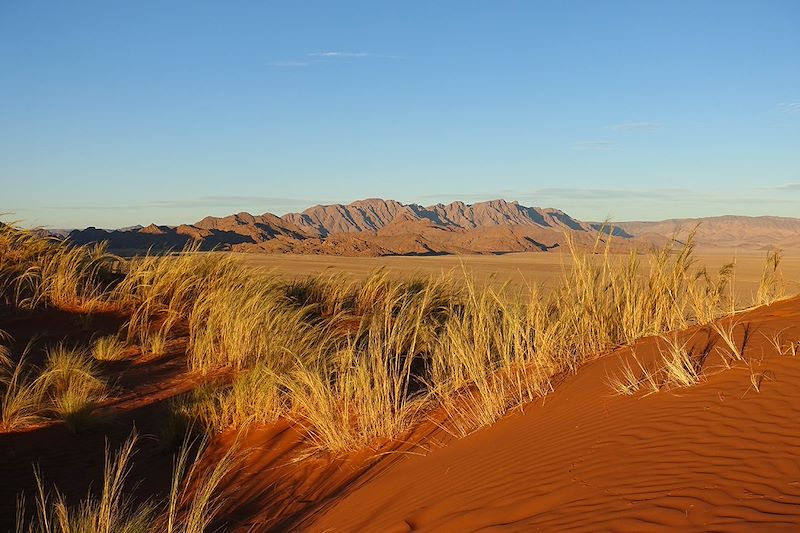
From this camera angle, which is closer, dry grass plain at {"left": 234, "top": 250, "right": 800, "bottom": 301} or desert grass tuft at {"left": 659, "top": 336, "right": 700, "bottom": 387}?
desert grass tuft at {"left": 659, "top": 336, "right": 700, "bottom": 387}

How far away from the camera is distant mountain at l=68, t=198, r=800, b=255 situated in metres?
50.8

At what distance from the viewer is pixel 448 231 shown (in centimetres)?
6781

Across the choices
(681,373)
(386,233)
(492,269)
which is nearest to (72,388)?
(681,373)

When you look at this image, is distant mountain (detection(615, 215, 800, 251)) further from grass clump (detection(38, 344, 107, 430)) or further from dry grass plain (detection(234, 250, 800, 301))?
grass clump (detection(38, 344, 107, 430))

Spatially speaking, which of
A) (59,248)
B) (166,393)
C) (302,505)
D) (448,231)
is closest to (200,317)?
(166,393)

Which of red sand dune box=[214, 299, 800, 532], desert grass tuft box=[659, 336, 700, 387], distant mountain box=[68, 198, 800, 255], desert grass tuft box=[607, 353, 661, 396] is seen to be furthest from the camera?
distant mountain box=[68, 198, 800, 255]

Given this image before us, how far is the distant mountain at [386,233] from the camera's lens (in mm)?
50781

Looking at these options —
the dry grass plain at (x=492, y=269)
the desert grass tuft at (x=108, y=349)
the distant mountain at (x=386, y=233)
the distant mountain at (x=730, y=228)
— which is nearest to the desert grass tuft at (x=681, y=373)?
the dry grass plain at (x=492, y=269)

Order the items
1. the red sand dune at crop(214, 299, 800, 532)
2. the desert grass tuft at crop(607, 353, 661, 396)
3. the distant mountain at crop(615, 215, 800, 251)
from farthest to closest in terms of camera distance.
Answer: the distant mountain at crop(615, 215, 800, 251), the desert grass tuft at crop(607, 353, 661, 396), the red sand dune at crop(214, 299, 800, 532)

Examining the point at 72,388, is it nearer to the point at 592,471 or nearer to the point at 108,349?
the point at 108,349

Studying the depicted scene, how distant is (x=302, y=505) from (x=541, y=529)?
2.12 metres

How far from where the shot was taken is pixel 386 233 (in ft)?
227

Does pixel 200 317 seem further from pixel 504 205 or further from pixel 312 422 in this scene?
pixel 504 205

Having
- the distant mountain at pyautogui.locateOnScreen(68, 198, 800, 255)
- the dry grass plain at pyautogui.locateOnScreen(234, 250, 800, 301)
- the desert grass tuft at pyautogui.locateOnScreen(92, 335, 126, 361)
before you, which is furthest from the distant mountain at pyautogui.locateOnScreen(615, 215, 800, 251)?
the desert grass tuft at pyautogui.locateOnScreen(92, 335, 126, 361)
